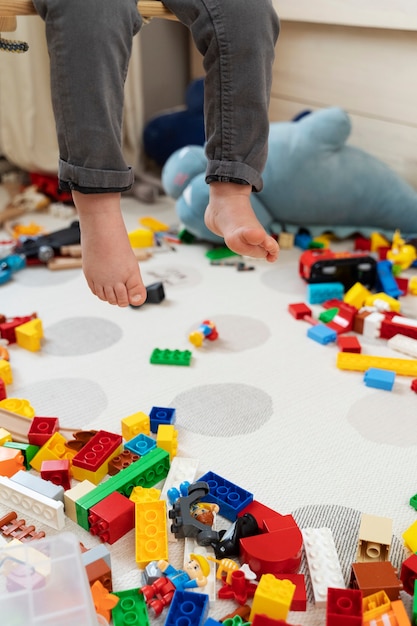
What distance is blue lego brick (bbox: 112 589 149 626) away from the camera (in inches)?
24.4

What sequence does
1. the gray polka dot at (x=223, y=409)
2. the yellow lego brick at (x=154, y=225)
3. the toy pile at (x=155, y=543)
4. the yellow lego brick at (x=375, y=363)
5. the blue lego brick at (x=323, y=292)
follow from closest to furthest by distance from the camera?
1. the toy pile at (x=155, y=543)
2. the gray polka dot at (x=223, y=409)
3. the yellow lego brick at (x=375, y=363)
4. the blue lego brick at (x=323, y=292)
5. the yellow lego brick at (x=154, y=225)

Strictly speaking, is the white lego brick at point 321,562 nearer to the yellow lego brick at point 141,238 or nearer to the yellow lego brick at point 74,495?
the yellow lego brick at point 74,495

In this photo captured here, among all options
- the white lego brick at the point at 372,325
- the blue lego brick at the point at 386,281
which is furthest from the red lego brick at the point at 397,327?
the blue lego brick at the point at 386,281

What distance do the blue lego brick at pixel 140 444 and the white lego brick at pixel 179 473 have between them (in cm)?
4

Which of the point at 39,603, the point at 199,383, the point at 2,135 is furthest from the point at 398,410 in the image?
the point at 2,135

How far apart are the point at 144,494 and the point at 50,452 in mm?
141

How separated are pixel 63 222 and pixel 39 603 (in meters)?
1.28

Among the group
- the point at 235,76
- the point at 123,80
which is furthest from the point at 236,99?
the point at 123,80

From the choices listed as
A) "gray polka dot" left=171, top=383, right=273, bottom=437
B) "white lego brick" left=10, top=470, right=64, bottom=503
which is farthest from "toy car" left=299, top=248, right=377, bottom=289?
"white lego brick" left=10, top=470, right=64, bottom=503

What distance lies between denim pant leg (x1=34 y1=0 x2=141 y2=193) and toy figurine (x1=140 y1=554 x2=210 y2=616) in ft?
1.40

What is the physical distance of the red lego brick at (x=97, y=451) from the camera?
80cm

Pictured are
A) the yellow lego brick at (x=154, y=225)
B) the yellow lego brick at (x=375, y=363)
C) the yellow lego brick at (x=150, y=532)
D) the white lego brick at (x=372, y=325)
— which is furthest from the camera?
the yellow lego brick at (x=154, y=225)

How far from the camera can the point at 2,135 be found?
74.5 inches

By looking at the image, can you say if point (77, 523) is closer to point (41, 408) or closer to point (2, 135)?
point (41, 408)
